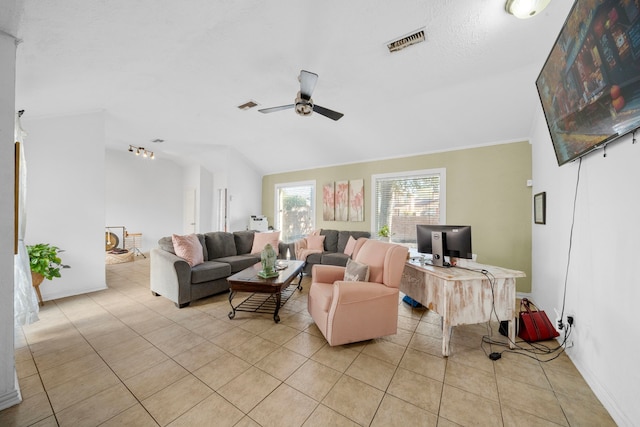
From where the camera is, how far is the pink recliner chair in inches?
83.8

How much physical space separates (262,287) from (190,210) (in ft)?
19.4

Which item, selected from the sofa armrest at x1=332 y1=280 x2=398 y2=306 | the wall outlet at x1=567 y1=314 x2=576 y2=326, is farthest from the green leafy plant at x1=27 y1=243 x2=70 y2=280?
the wall outlet at x1=567 y1=314 x2=576 y2=326

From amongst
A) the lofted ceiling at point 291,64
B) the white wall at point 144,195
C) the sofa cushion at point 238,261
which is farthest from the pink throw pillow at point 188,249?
the white wall at point 144,195

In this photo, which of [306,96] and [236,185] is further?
[236,185]

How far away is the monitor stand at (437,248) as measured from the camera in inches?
95.8

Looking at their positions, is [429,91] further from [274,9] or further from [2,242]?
[2,242]

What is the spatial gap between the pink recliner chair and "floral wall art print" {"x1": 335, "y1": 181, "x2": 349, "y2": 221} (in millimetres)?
2925

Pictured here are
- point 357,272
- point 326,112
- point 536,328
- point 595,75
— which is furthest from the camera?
point 326,112

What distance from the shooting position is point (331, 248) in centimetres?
495

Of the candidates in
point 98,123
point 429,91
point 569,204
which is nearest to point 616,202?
point 569,204

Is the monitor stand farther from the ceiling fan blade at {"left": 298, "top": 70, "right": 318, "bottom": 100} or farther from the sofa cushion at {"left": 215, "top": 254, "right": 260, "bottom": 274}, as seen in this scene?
the sofa cushion at {"left": 215, "top": 254, "right": 260, "bottom": 274}

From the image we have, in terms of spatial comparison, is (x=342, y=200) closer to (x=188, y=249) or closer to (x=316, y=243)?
(x=316, y=243)

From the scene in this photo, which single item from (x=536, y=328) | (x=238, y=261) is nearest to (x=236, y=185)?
(x=238, y=261)

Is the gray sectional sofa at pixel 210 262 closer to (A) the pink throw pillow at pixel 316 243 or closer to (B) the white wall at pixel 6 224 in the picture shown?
(A) the pink throw pillow at pixel 316 243
